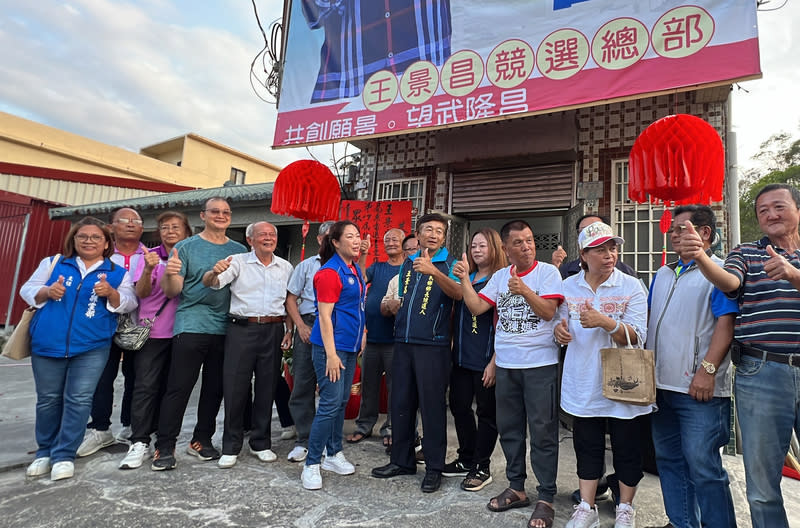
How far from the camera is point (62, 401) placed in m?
2.96

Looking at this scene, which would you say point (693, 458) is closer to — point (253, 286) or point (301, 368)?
point (301, 368)

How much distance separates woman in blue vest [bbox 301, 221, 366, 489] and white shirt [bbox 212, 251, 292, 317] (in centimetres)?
47

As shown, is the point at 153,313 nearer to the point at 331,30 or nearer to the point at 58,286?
the point at 58,286

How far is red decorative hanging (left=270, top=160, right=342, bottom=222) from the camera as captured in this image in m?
4.86

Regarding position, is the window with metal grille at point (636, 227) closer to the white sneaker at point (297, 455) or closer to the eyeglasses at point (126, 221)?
the white sneaker at point (297, 455)

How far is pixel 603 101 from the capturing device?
404cm

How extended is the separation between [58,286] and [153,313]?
62 centimetres

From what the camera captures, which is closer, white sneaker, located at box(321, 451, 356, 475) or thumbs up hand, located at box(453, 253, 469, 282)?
thumbs up hand, located at box(453, 253, 469, 282)

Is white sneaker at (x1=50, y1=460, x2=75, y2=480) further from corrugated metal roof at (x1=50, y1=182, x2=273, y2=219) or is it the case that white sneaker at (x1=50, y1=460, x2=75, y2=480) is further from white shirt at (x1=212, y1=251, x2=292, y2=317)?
corrugated metal roof at (x1=50, y1=182, x2=273, y2=219)

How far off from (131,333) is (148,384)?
0.41 m

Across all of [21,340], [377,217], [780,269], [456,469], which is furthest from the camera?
[377,217]

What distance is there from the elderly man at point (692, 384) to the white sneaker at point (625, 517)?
232 millimetres

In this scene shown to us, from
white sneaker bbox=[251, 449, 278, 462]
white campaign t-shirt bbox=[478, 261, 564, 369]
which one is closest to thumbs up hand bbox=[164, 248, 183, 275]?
white sneaker bbox=[251, 449, 278, 462]

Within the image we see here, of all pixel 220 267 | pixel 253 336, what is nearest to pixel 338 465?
pixel 253 336
